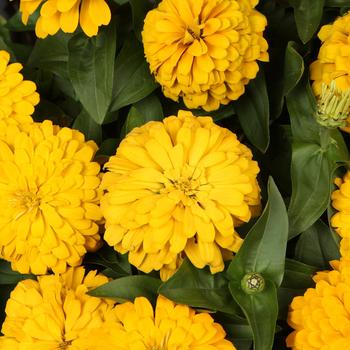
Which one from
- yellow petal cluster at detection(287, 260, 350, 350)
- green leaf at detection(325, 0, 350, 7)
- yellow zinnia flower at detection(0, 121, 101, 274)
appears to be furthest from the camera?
green leaf at detection(325, 0, 350, 7)

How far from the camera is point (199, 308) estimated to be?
68cm

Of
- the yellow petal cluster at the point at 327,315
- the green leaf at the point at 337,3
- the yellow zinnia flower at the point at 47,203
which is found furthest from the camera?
the green leaf at the point at 337,3

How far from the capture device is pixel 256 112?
83 cm

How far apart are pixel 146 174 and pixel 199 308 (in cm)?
15

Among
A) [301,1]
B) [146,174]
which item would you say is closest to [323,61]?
[301,1]

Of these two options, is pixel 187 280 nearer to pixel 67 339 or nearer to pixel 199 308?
pixel 199 308

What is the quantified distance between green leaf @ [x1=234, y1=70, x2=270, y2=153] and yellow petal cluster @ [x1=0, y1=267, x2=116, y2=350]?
26cm

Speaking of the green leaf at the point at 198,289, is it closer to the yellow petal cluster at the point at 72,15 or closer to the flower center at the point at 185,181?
the flower center at the point at 185,181

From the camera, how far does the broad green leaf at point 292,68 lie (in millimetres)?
755

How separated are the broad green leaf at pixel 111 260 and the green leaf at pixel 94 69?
0.16 meters

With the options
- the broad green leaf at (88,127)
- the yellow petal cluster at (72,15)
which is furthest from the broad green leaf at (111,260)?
the yellow petal cluster at (72,15)

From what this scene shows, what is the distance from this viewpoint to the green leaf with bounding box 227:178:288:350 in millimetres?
651

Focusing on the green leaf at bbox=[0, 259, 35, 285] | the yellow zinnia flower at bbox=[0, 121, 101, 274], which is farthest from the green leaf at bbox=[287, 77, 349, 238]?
the green leaf at bbox=[0, 259, 35, 285]

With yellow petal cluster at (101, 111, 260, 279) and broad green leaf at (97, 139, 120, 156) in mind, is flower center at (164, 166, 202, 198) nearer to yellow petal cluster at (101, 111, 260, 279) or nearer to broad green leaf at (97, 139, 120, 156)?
yellow petal cluster at (101, 111, 260, 279)
